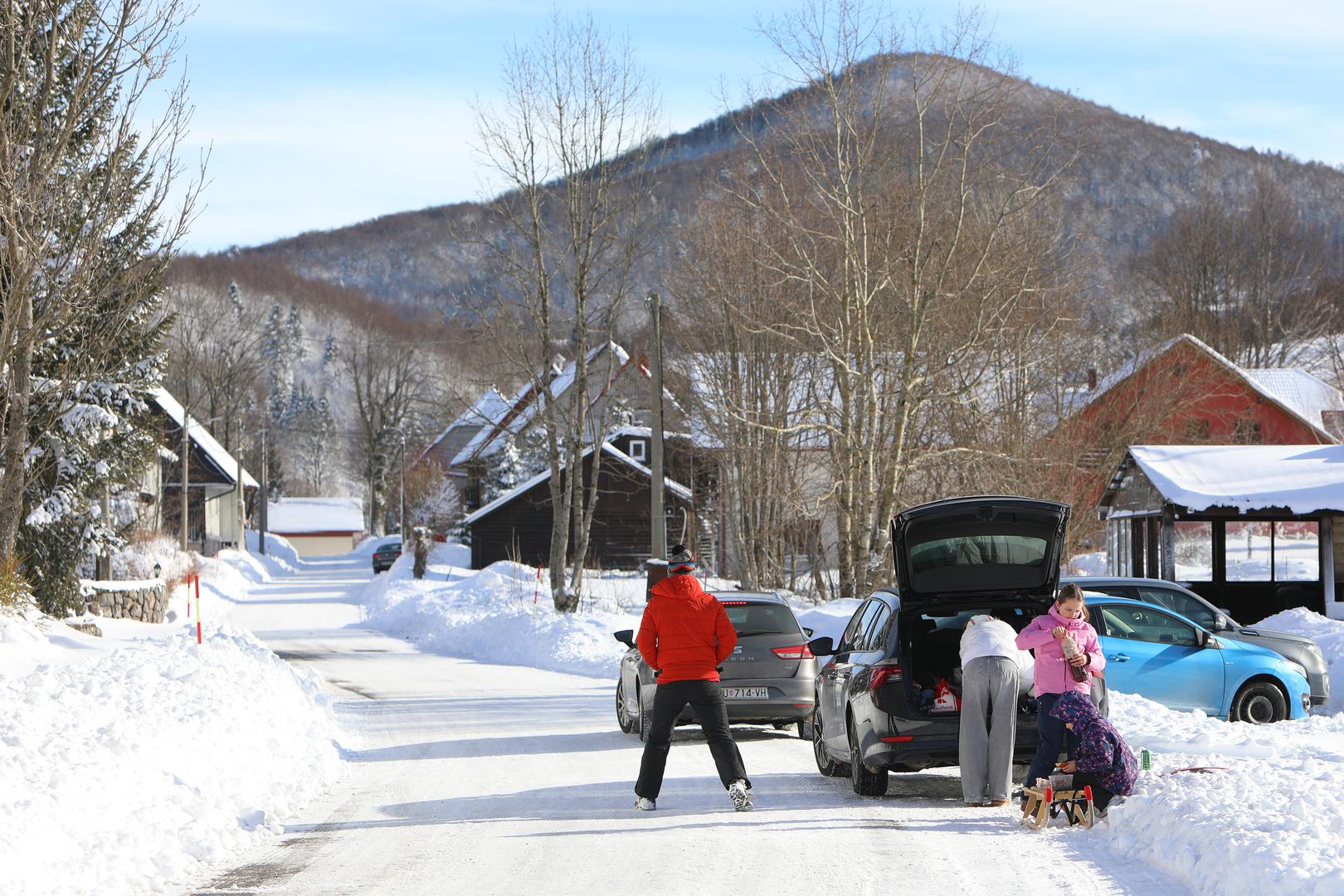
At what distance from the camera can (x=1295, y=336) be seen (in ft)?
277

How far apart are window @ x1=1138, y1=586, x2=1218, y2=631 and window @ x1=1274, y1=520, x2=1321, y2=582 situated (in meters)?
15.5

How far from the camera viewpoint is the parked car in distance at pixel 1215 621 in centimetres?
1712

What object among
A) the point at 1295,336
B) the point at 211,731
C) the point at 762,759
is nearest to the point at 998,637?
the point at 762,759

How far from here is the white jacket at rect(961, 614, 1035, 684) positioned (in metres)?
10.3

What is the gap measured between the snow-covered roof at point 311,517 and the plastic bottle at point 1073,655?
4978 inches

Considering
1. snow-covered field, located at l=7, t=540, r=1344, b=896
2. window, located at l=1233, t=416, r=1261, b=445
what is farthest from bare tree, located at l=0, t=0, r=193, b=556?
window, located at l=1233, t=416, r=1261, b=445

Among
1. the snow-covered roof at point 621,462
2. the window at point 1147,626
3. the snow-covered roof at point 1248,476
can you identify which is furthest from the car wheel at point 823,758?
the snow-covered roof at point 621,462

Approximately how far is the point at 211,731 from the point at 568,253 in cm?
2361

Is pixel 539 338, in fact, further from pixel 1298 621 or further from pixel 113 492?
pixel 1298 621

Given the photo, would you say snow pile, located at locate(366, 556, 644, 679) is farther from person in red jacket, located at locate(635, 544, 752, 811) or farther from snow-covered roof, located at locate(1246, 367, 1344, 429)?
snow-covered roof, located at locate(1246, 367, 1344, 429)

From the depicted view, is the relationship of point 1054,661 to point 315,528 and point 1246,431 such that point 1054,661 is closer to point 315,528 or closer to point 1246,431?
point 1246,431

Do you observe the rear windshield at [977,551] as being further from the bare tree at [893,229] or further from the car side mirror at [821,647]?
the bare tree at [893,229]

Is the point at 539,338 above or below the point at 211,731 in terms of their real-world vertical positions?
above

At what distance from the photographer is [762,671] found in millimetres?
14586
